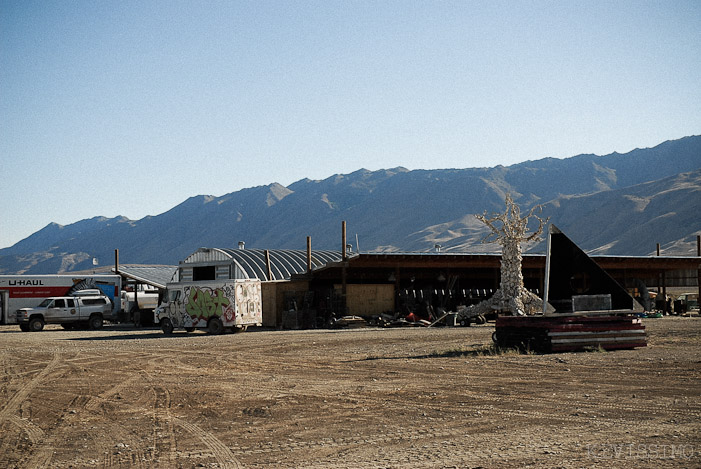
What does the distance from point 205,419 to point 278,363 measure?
773cm

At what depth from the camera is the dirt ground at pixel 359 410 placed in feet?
27.3

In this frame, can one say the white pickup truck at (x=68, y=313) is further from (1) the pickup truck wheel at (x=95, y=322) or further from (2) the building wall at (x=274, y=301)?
(2) the building wall at (x=274, y=301)

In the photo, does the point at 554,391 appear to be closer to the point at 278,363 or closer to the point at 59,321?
the point at 278,363

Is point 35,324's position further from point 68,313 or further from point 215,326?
point 215,326

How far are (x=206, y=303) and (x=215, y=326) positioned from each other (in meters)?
1.09

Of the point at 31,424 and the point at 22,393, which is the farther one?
the point at 22,393

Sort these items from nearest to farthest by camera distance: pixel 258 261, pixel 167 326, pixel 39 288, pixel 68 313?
pixel 167 326, pixel 68 313, pixel 39 288, pixel 258 261

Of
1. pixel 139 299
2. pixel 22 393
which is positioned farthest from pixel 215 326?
pixel 139 299

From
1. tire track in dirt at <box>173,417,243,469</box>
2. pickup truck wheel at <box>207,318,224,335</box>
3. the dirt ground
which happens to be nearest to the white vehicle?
pickup truck wheel at <box>207,318,224,335</box>

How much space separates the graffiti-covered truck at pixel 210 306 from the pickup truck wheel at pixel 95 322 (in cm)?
739

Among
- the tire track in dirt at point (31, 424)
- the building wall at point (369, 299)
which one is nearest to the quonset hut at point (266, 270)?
the building wall at point (369, 299)

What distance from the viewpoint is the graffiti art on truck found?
31.1m

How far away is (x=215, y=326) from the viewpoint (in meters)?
31.2

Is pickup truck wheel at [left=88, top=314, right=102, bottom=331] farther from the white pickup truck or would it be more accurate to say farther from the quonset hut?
the quonset hut
